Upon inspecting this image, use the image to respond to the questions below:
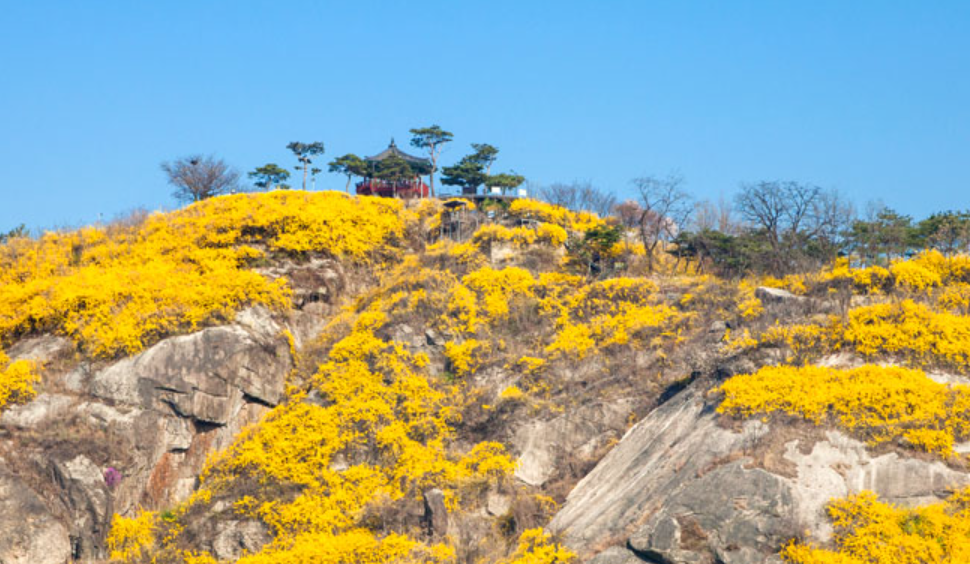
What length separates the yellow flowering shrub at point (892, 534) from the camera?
27219 millimetres

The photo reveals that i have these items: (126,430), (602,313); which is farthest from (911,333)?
(126,430)

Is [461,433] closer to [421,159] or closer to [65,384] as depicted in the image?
[65,384]

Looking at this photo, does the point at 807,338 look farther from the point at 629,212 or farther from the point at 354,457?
the point at 629,212

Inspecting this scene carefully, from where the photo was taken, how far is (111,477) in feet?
118

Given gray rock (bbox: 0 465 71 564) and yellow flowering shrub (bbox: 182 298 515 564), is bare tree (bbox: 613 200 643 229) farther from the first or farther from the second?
gray rock (bbox: 0 465 71 564)

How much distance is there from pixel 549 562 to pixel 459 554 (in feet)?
11.3

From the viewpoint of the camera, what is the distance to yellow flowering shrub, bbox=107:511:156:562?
34656 millimetres

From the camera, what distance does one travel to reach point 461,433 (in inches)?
1510

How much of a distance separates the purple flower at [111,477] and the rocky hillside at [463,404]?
0.27ft

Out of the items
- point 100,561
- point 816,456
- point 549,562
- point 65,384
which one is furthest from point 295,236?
point 816,456

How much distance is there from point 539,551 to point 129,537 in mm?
13637

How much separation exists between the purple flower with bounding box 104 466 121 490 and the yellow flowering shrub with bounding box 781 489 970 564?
21.4 metres

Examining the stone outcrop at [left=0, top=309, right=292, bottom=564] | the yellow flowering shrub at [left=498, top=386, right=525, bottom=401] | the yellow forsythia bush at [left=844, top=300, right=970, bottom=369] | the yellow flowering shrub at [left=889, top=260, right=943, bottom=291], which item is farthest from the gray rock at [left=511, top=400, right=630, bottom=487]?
the yellow flowering shrub at [left=889, top=260, right=943, bottom=291]

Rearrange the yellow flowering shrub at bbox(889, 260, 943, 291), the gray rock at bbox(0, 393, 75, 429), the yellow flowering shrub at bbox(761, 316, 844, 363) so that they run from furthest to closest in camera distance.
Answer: the yellow flowering shrub at bbox(889, 260, 943, 291), the gray rock at bbox(0, 393, 75, 429), the yellow flowering shrub at bbox(761, 316, 844, 363)
